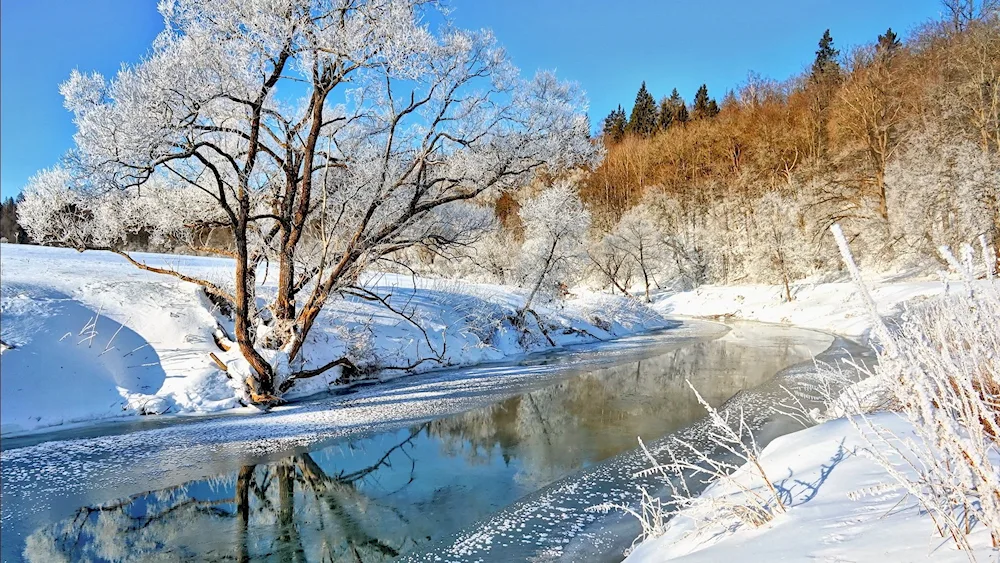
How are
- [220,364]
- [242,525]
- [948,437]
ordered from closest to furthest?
[948,437]
[242,525]
[220,364]

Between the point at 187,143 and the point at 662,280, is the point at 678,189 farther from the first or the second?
the point at 187,143

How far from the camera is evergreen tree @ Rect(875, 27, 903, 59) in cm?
2975

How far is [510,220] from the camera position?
31234 millimetres

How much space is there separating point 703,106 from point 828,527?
173 feet

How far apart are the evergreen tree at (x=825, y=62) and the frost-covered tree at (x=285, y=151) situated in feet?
107

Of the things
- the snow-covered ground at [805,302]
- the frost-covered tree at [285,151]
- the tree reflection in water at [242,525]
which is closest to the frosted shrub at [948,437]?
the tree reflection in water at [242,525]

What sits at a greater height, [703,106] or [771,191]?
[703,106]

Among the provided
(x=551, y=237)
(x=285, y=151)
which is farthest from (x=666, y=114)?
(x=285, y=151)

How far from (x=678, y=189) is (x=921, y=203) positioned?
20866 millimetres

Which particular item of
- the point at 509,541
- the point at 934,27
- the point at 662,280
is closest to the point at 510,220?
the point at 662,280

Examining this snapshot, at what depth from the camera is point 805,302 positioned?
85.5 feet

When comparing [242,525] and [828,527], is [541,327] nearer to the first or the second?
[242,525]

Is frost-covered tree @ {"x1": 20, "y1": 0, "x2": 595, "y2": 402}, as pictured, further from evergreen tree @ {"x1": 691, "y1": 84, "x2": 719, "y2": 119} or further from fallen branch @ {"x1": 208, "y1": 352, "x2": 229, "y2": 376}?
evergreen tree @ {"x1": 691, "y1": 84, "x2": 719, "y2": 119}

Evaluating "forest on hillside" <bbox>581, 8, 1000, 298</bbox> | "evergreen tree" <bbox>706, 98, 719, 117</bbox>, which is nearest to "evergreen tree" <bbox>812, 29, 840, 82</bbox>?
"forest on hillside" <bbox>581, 8, 1000, 298</bbox>
